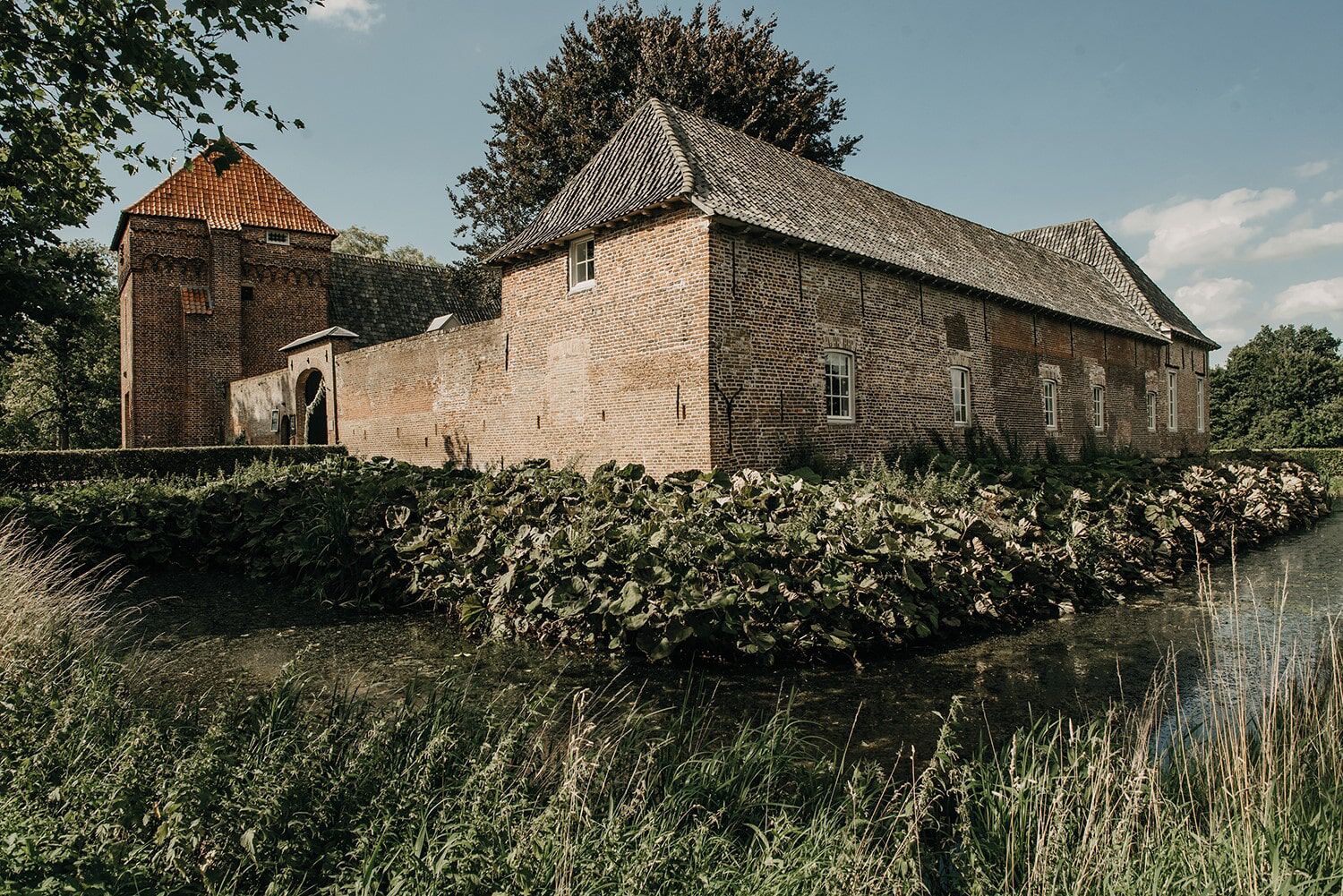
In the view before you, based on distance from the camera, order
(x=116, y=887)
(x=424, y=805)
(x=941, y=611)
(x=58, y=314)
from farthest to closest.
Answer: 1. (x=58, y=314)
2. (x=941, y=611)
3. (x=424, y=805)
4. (x=116, y=887)

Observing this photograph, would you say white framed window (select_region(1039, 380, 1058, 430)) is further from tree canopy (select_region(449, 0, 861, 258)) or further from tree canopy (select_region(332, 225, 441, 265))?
tree canopy (select_region(332, 225, 441, 265))

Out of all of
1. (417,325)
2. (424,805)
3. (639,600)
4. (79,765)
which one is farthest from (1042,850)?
(417,325)

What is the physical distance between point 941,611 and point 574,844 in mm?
6154

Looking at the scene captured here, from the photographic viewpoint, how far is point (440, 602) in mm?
9047

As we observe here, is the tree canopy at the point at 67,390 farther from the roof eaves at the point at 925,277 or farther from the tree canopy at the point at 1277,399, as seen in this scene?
the tree canopy at the point at 1277,399

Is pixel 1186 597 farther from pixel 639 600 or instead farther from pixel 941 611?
pixel 639 600

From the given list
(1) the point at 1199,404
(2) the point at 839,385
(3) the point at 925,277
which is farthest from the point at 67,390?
(1) the point at 1199,404

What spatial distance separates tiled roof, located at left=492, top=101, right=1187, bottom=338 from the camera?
11438 millimetres

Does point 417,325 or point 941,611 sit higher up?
point 417,325

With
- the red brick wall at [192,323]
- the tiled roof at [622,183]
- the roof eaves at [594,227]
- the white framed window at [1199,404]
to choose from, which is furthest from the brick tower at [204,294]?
the white framed window at [1199,404]

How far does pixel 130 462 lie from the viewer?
1633cm

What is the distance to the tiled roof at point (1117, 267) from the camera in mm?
23667

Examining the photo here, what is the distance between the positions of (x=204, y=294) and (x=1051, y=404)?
79.0 feet

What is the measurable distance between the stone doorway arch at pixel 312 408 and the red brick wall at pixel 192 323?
4.29 m
